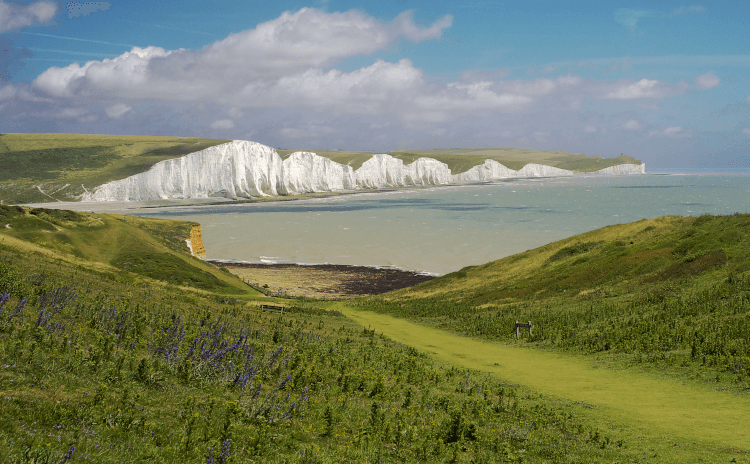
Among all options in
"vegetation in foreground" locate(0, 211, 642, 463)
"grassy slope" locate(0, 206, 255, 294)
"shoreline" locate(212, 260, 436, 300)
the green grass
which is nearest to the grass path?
the green grass

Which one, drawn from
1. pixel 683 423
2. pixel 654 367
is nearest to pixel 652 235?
pixel 654 367

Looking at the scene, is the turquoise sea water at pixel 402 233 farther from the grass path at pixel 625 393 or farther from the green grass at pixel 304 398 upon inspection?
the green grass at pixel 304 398

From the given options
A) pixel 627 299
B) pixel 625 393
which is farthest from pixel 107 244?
pixel 625 393

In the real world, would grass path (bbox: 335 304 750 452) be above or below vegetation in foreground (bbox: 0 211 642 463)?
below

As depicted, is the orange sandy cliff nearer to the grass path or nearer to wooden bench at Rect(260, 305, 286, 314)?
wooden bench at Rect(260, 305, 286, 314)

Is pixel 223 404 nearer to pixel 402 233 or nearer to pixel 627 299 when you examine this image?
pixel 627 299

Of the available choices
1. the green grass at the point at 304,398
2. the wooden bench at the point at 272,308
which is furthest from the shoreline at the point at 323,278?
the green grass at the point at 304,398

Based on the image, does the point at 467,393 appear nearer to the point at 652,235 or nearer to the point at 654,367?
the point at 654,367

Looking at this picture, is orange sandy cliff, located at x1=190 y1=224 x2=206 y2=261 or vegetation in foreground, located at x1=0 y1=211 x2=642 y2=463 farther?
orange sandy cliff, located at x1=190 y1=224 x2=206 y2=261
